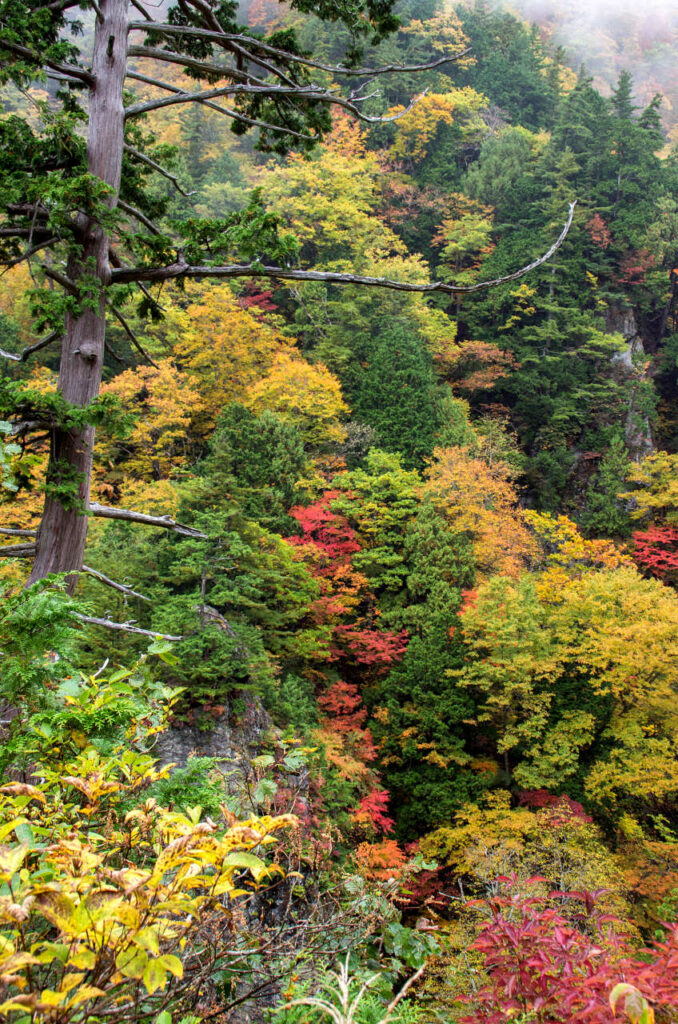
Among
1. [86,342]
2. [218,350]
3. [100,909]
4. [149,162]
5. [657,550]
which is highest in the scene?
[218,350]

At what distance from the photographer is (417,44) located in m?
27.1

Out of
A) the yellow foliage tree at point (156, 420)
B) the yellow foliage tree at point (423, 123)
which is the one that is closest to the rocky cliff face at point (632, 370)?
the yellow foliage tree at point (423, 123)

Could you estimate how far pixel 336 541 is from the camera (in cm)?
1212

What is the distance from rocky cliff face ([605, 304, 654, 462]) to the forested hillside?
11cm

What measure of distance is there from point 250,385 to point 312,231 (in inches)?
251

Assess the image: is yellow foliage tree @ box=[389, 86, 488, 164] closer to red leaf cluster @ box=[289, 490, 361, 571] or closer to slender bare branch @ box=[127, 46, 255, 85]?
red leaf cluster @ box=[289, 490, 361, 571]

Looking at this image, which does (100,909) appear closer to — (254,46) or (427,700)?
(254,46)

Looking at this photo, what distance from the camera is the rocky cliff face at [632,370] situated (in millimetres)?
20297

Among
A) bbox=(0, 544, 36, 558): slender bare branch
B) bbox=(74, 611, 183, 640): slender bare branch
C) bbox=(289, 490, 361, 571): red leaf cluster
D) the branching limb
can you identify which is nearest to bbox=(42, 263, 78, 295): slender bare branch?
the branching limb

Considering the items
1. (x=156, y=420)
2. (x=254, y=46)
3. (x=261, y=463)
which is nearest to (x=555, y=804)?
(x=261, y=463)

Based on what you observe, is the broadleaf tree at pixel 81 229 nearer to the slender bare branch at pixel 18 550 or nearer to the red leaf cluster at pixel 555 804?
the slender bare branch at pixel 18 550

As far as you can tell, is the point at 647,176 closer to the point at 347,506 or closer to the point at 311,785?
the point at 347,506

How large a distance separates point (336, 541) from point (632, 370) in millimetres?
15548

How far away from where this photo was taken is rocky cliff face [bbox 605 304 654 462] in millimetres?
20297
